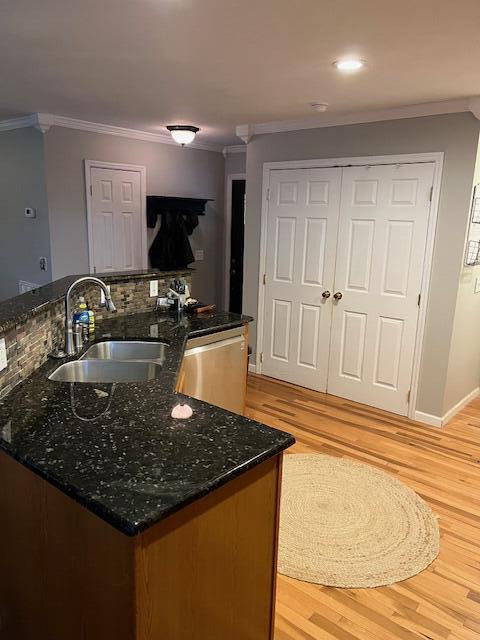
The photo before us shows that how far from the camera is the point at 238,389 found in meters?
3.28

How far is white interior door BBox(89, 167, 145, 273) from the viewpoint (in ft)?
15.7

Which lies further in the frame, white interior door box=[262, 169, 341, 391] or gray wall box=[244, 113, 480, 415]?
white interior door box=[262, 169, 341, 391]

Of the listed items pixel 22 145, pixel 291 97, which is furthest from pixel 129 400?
pixel 22 145

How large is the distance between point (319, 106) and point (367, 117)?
1.61 feet

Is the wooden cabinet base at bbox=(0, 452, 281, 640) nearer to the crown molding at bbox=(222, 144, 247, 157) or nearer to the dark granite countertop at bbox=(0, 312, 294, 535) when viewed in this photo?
the dark granite countertop at bbox=(0, 312, 294, 535)

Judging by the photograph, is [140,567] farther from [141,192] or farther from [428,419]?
[141,192]

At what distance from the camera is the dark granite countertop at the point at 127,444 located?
3.78ft

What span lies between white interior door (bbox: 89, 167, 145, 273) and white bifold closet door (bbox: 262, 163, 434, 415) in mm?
1574

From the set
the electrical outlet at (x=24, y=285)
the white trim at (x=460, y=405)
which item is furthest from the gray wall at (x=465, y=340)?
the electrical outlet at (x=24, y=285)

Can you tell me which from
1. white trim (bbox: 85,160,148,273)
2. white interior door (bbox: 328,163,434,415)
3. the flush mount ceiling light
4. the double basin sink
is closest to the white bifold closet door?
white interior door (bbox: 328,163,434,415)

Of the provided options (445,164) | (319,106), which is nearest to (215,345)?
(319,106)

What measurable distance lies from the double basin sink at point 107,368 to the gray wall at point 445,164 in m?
2.17

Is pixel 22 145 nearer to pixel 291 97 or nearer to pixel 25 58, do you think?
pixel 25 58

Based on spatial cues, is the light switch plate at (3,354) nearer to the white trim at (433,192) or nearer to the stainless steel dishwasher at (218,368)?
the stainless steel dishwasher at (218,368)
